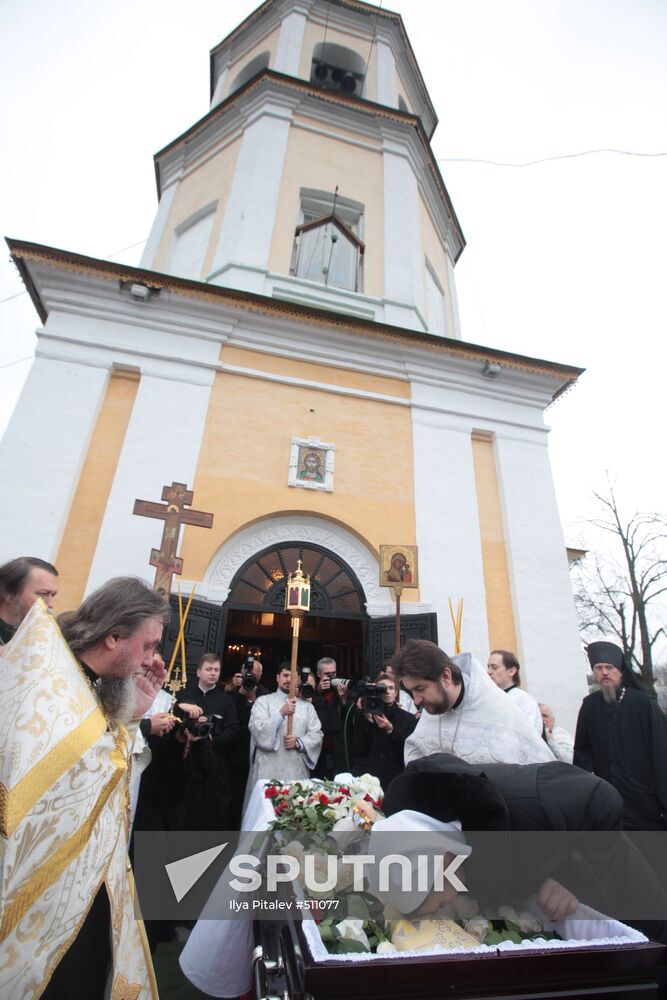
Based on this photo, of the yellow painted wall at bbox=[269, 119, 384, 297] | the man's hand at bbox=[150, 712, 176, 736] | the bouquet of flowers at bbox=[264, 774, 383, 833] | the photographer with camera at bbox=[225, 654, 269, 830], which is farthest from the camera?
the yellow painted wall at bbox=[269, 119, 384, 297]

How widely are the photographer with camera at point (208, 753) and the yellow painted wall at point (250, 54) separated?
14.6m

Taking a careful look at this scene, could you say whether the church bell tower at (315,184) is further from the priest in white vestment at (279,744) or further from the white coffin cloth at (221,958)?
the white coffin cloth at (221,958)

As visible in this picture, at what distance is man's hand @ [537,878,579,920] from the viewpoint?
1519mm

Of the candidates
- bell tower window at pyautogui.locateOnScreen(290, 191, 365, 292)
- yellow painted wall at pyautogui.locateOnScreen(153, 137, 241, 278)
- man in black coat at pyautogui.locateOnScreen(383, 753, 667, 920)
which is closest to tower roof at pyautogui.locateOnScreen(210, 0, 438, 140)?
yellow painted wall at pyautogui.locateOnScreen(153, 137, 241, 278)

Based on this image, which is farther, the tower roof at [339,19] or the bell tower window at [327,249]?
the tower roof at [339,19]

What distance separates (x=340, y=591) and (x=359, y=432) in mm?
2643

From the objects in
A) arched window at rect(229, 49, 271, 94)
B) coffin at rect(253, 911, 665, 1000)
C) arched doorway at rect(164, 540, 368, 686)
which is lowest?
coffin at rect(253, 911, 665, 1000)

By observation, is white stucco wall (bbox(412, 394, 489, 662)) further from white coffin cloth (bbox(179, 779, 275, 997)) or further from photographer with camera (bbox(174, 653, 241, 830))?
white coffin cloth (bbox(179, 779, 275, 997))

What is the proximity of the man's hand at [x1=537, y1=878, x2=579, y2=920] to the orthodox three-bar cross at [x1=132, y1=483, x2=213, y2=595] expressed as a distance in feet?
15.6

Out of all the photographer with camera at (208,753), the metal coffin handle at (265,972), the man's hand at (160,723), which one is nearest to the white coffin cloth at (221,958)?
the metal coffin handle at (265,972)

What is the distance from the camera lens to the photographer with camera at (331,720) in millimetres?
4871

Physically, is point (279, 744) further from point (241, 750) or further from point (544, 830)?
point (544, 830)

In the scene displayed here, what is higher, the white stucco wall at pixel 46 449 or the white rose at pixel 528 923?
the white stucco wall at pixel 46 449

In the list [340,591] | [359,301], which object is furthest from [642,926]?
[359,301]
